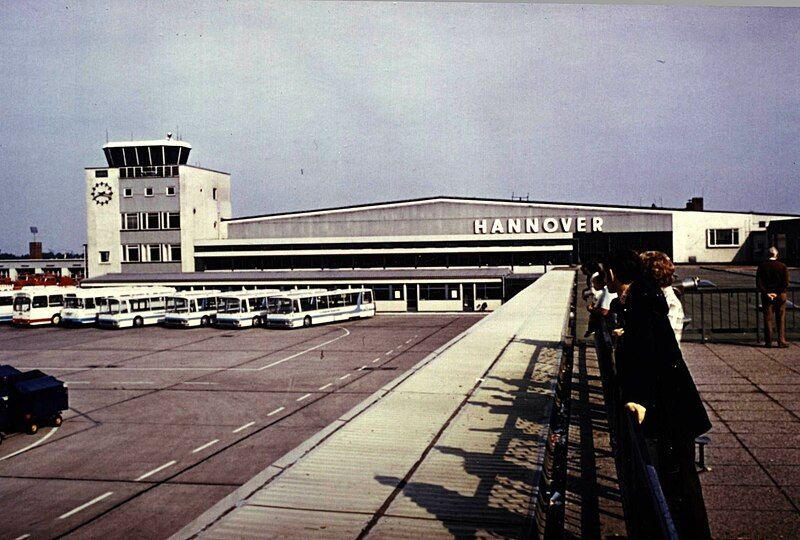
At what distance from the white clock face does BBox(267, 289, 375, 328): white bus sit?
30.9m

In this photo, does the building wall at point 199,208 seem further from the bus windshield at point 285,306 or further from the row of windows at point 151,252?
the bus windshield at point 285,306

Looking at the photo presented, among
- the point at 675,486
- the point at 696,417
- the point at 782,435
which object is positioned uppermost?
the point at 696,417

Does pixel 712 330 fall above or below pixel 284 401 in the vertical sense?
above

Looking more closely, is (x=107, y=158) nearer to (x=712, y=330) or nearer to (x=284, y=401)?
(x=284, y=401)

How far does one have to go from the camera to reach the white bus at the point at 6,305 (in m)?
49.2

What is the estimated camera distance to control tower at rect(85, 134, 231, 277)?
68125 mm

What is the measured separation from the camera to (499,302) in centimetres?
5806

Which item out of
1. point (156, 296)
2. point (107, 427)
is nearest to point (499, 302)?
point (156, 296)

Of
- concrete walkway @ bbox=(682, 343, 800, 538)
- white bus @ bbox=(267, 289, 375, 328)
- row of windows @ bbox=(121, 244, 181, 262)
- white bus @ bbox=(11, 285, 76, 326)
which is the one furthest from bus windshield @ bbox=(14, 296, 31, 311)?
concrete walkway @ bbox=(682, 343, 800, 538)

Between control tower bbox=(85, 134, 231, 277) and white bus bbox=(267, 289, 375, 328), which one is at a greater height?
control tower bbox=(85, 134, 231, 277)

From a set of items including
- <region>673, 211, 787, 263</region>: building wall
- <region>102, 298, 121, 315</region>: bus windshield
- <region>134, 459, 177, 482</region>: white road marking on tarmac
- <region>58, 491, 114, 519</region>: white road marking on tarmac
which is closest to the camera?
<region>58, 491, 114, 519</region>: white road marking on tarmac

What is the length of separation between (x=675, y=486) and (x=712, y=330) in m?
12.7

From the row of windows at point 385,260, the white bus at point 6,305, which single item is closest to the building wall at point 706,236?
the row of windows at point 385,260

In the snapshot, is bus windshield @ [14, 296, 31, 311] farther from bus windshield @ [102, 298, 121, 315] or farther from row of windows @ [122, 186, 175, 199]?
row of windows @ [122, 186, 175, 199]
